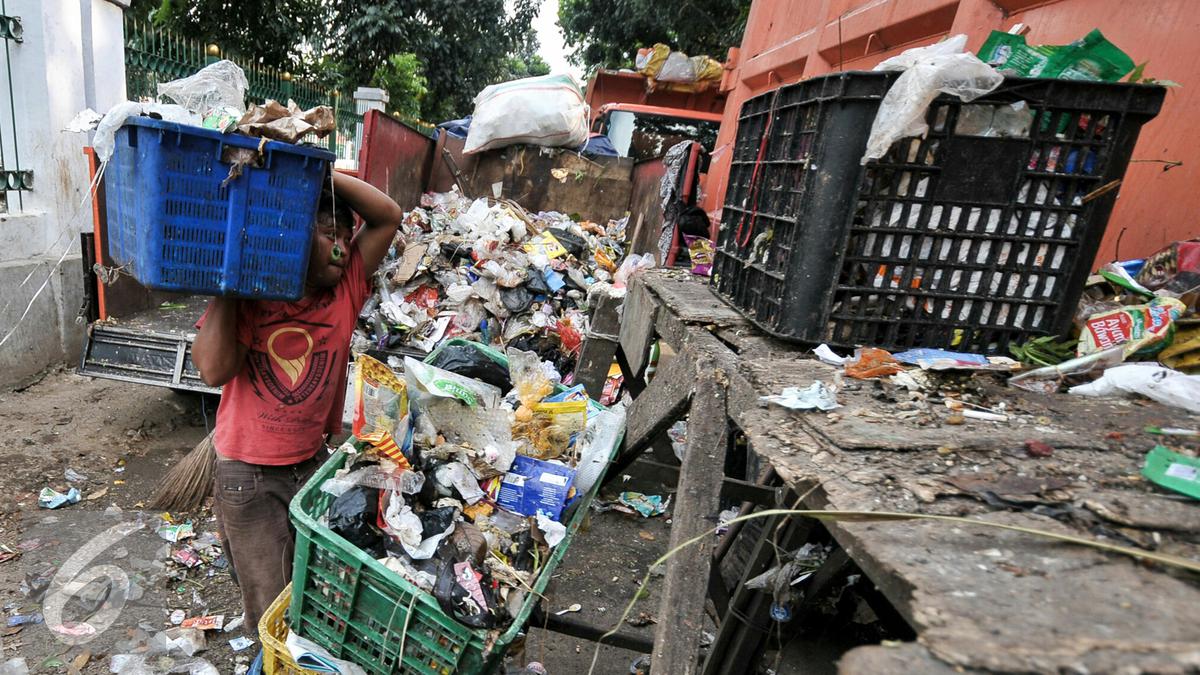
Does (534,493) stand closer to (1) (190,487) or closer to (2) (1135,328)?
(2) (1135,328)

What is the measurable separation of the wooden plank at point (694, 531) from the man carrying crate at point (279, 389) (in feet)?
3.84

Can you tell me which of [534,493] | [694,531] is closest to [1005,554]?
[694,531]

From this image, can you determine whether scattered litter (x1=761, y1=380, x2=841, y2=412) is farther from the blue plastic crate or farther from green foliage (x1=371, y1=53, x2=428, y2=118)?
green foliage (x1=371, y1=53, x2=428, y2=118)

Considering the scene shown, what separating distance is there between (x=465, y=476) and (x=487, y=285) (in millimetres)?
3518

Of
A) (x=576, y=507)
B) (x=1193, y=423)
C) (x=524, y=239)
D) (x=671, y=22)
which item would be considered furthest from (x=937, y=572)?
(x=671, y=22)

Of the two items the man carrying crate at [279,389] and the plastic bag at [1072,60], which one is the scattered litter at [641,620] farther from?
the plastic bag at [1072,60]

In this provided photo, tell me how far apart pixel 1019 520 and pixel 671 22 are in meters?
15.3

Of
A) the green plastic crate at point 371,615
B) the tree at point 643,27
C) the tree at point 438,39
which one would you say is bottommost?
the green plastic crate at point 371,615

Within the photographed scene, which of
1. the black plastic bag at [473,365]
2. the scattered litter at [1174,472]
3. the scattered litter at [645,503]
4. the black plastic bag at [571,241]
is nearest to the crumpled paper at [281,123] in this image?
the black plastic bag at [473,365]

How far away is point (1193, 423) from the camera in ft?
4.10

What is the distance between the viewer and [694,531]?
1.34m

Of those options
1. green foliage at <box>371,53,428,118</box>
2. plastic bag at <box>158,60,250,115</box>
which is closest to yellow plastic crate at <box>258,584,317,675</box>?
plastic bag at <box>158,60,250,115</box>

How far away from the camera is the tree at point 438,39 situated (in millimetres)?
12523

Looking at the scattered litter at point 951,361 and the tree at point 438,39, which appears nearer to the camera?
the scattered litter at point 951,361
